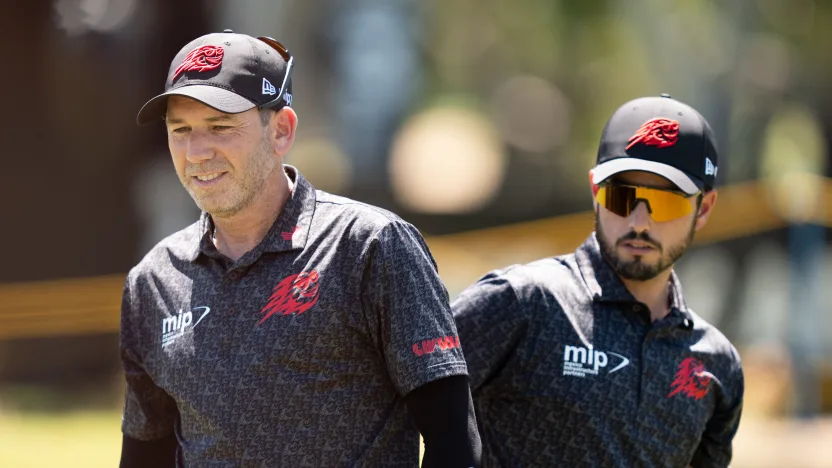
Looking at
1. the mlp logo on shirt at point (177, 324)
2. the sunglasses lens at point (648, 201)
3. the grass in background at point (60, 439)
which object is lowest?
the grass in background at point (60, 439)

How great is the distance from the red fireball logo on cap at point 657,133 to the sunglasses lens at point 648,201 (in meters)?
0.14

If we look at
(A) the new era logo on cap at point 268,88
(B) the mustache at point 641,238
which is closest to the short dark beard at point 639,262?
(B) the mustache at point 641,238

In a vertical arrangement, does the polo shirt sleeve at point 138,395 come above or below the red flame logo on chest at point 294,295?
below

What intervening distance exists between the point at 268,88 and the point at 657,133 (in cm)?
129

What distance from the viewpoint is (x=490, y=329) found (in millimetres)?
3555

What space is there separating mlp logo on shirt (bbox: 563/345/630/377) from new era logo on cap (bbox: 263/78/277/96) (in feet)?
3.82

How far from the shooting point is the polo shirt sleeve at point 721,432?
3832 mm

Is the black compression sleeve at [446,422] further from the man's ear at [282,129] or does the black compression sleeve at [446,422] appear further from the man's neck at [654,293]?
the man's neck at [654,293]

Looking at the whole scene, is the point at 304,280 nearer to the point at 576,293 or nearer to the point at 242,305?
the point at 242,305

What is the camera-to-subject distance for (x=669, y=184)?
3.71 meters

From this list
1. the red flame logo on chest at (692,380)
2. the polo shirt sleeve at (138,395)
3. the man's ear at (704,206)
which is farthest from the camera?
the man's ear at (704,206)

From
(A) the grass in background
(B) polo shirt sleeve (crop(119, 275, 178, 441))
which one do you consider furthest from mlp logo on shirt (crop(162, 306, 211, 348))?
(A) the grass in background

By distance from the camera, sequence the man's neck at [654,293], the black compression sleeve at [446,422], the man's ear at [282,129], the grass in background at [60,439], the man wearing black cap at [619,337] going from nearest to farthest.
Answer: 1. the black compression sleeve at [446,422]
2. the man's ear at [282,129]
3. the man wearing black cap at [619,337]
4. the man's neck at [654,293]
5. the grass in background at [60,439]

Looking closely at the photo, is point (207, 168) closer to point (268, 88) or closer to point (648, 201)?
point (268, 88)
